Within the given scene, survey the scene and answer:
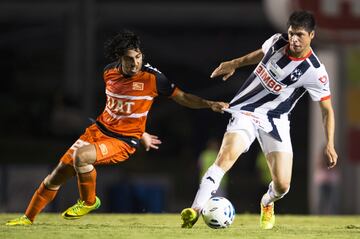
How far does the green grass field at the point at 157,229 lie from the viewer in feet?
33.8

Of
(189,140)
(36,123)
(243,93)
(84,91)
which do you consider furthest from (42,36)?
(243,93)

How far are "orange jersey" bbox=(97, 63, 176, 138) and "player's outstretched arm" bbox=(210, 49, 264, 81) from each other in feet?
1.58

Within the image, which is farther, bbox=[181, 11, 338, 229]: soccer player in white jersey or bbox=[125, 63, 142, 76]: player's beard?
bbox=[125, 63, 142, 76]: player's beard

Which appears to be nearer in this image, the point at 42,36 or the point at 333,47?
the point at 333,47

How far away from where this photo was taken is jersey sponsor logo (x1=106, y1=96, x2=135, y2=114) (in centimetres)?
1125

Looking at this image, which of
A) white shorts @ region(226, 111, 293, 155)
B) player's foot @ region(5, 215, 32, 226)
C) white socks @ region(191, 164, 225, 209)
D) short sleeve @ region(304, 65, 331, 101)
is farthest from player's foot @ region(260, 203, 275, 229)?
player's foot @ region(5, 215, 32, 226)

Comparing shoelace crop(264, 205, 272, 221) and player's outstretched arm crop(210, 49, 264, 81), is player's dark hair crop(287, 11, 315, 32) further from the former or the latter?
shoelace crop(264, 205, 272, 221)

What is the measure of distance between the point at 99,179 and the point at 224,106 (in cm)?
1028

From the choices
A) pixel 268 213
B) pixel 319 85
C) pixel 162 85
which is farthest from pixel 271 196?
pixel 162 85

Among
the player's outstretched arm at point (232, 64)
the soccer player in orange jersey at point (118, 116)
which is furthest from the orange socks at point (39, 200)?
the player's outstretched arm at point (232, 64)

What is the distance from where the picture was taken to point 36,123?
26297 mm

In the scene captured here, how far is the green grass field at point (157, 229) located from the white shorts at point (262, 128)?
33.0 inches

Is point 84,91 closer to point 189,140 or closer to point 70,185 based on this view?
point 70,185

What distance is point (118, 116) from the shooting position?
11.3 meters
